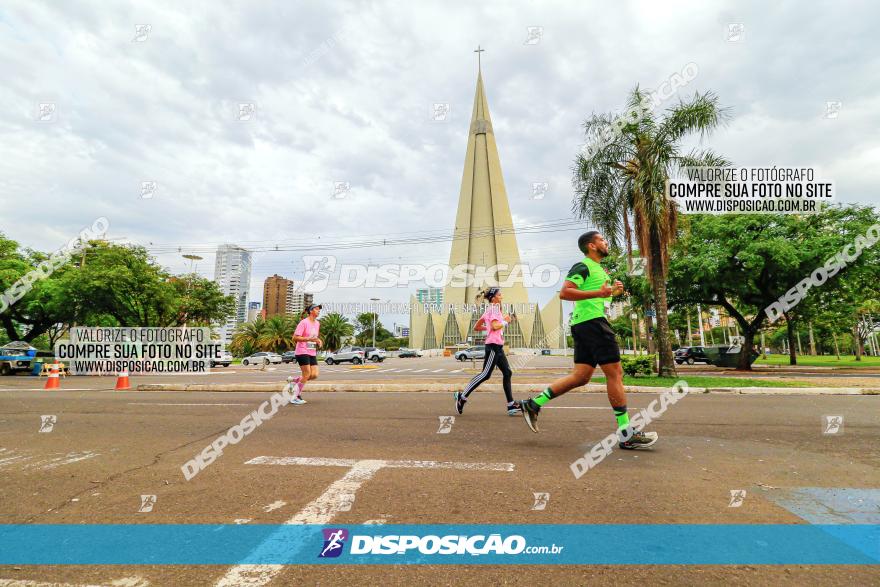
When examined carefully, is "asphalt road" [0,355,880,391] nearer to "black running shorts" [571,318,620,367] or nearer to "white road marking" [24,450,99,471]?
"black running shorts" [571,318,620,367]

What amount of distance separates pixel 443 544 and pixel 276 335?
58.6 metres

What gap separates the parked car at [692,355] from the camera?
2970cm

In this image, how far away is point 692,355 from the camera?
102 ft

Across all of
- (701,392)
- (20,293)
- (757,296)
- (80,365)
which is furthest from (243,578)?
(20,293)

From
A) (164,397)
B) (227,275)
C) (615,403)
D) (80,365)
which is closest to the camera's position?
(615,403)

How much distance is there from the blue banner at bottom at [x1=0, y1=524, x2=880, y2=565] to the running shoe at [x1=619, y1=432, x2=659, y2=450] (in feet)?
5.42

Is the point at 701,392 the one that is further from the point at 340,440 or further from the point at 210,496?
the point at 210,496

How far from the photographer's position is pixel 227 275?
233 feet

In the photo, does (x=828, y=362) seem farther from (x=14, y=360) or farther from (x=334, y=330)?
(x=334, y=330)

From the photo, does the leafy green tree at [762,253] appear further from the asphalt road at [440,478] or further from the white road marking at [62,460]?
the white road marking at [62,460]

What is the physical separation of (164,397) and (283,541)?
865 cm

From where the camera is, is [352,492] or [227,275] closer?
[352,492]

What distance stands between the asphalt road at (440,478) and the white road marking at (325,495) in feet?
0.18

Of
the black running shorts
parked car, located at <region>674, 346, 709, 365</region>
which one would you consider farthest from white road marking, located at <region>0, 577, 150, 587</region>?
parked car, located at <region>674, 346, 709, 365</region>
